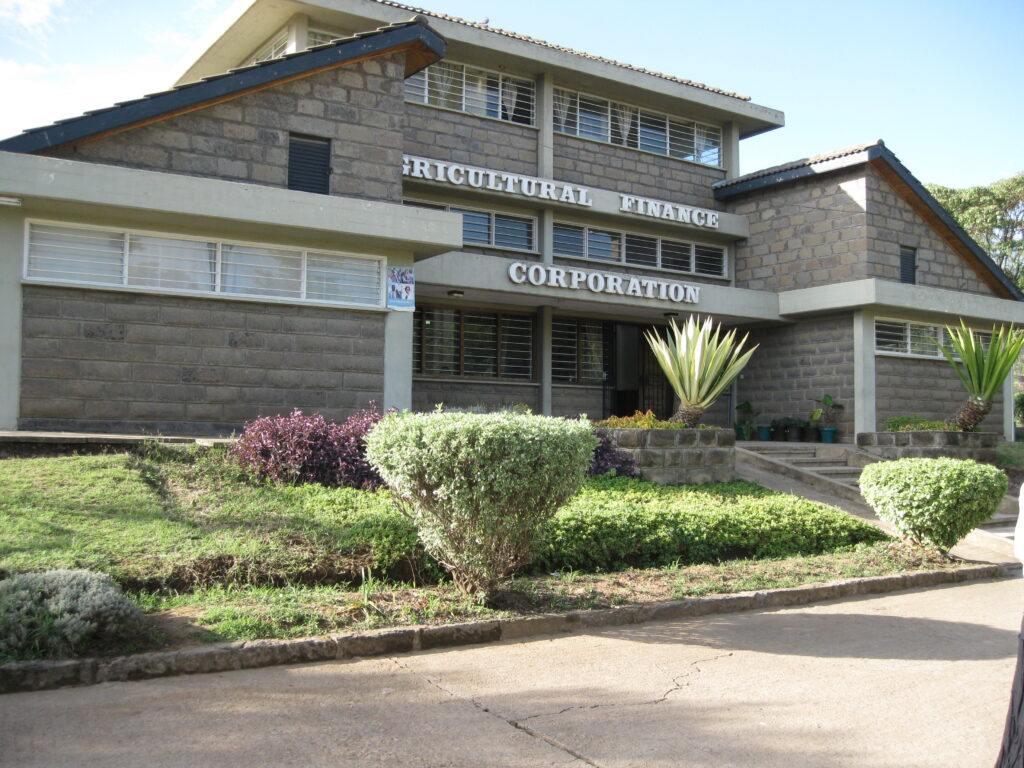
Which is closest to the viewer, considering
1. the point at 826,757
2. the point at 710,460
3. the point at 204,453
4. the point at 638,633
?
the point at 826,757

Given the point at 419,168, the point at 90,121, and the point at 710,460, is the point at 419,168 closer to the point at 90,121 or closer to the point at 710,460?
the point at 90,121

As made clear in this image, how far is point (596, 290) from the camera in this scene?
17203mm

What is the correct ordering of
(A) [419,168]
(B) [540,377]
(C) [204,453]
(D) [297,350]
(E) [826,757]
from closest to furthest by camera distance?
(E) [826,757] < (C) [204,453] < (D) [297,350] < (A) [419,168] < (B) [540,377]

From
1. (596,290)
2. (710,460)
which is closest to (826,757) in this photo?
(710,460)

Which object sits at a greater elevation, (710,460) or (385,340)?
(385,340)

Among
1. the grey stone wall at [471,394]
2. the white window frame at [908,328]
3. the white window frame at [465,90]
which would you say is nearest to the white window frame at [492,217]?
the white window frame at [465,90]

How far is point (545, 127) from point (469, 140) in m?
1.91

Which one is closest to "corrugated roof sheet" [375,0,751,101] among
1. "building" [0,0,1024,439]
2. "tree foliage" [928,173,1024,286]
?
"building" [0,0,1024,439]

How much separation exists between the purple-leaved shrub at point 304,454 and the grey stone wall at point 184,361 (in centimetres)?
222

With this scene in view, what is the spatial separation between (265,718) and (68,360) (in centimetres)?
835

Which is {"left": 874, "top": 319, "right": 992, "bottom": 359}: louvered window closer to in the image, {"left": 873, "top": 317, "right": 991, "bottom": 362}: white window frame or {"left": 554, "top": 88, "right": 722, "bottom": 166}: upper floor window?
{"left": 873, "top": 317, "right": 991, "bottom": 362}: white window frame

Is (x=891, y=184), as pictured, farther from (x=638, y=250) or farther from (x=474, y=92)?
(x=474, y=92)

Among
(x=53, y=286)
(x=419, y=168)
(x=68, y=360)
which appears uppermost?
(x=419, y=168)

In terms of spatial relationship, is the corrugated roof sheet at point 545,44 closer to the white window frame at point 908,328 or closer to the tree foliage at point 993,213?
the white window frame at point 908,328
